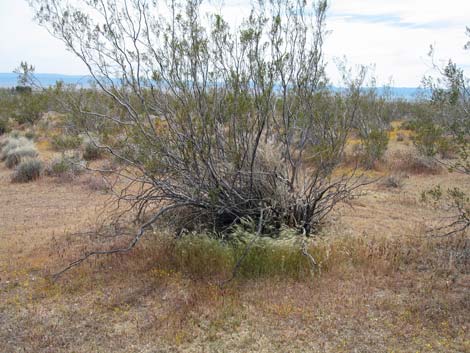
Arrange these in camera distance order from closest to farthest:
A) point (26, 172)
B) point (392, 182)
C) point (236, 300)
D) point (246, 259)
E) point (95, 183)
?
point (236, 300), point (246, 259), point (392, 182), point (95, 183), point (26, 172)

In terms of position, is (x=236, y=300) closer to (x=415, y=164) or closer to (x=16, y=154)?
(x=415, y=164)

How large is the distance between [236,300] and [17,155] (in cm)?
1167

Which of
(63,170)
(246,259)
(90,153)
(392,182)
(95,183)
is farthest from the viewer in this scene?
(90,153)

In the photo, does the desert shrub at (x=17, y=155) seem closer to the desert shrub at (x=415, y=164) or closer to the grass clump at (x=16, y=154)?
the grass clump at (x=16, y=154)

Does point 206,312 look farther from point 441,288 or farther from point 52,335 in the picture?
point 441,288

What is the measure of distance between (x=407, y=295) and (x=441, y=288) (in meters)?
0.41

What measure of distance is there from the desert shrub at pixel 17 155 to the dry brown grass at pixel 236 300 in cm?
797

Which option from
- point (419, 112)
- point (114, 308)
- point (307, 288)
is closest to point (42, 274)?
point (114, 308)

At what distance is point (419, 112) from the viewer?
23.0 m

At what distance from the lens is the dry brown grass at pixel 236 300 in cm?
439

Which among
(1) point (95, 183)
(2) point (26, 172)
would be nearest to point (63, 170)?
(2) point (26, 172)

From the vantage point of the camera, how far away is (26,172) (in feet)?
41.6

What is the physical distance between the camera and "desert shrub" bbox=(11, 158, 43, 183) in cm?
1264

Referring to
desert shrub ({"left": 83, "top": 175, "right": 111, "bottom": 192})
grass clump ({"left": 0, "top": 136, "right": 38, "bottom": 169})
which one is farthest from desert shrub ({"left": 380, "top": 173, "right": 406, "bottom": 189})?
grass clump ({"left": 0, "top": 136, "right": 38, "bottom": 169})
